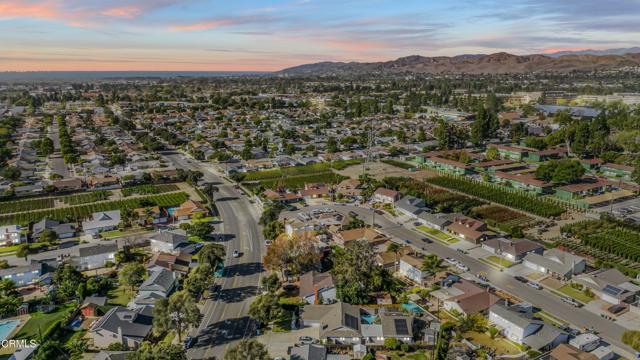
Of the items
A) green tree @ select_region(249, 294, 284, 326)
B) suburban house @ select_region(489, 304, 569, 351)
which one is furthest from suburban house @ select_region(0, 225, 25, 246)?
suburban house @ select_region(489, 304, 569, 351)

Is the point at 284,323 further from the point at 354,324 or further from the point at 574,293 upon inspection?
the point at 574,293

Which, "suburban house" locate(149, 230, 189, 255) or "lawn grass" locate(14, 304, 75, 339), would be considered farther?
"suburban house" locate(149, 230, 189, 255)

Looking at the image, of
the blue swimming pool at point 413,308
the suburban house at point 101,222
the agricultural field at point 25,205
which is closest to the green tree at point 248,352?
the blue swimming pool at point 413,308

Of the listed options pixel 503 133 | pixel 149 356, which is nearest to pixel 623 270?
pixel 149 356

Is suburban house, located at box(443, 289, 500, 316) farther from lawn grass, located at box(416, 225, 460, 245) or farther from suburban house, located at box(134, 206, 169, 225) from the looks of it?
suburban house, located at box(134, 206, 169, 225)

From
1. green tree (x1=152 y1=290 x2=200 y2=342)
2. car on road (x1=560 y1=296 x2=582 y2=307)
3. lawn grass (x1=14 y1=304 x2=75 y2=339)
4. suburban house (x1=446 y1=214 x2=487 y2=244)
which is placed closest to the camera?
green tree (x1=152 y1=290 x2=200 y2=342)

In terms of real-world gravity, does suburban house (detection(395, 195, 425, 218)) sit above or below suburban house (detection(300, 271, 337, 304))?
above

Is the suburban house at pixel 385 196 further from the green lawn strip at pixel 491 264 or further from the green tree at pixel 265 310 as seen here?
the green tree at pixel 265 310

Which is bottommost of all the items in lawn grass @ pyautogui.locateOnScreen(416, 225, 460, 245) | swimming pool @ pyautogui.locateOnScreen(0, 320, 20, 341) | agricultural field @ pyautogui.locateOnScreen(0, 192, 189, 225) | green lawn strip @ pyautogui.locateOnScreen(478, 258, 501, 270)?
swimming pool @ pyautogui.locateOnScreen(0, 320, 20, 341)
